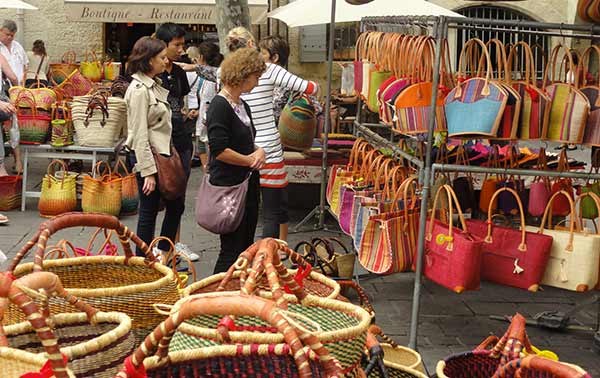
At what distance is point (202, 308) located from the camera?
2.05 metres

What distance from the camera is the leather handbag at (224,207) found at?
17.9 ft

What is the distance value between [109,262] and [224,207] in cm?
226

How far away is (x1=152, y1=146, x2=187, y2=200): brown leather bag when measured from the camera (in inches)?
243

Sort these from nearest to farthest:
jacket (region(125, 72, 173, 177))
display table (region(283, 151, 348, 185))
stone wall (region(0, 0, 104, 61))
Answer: jacket (region(125, 72, 173, 177)) → display table (region(283, 151, 348, 185)) → stone wall (region(0, 0, 104, 61))

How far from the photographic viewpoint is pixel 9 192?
931cm

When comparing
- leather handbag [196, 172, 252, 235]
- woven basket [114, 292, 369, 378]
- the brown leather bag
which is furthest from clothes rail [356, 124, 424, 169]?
woven basket [114, 292, 369, 378]

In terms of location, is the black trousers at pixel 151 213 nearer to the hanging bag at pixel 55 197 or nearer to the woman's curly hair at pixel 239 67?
the woman's curly hair at pixel 239 67

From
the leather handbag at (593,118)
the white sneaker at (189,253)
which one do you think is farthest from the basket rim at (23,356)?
the white sneaker at (189,253)

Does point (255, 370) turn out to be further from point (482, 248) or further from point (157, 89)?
point (157, 89)

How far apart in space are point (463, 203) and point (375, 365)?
3.44m

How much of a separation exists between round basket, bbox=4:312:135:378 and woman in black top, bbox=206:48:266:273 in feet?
9.53

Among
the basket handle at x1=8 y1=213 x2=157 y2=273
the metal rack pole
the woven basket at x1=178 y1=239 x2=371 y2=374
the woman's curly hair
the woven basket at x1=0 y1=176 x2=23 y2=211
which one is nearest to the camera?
the woven basket at x1=178 y1=239 x2=371 y2=374

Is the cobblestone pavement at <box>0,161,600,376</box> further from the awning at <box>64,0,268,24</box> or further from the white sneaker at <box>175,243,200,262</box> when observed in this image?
the awning at <box>64,0,268,24</box>

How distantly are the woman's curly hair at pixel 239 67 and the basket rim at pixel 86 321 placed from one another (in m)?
2.98
